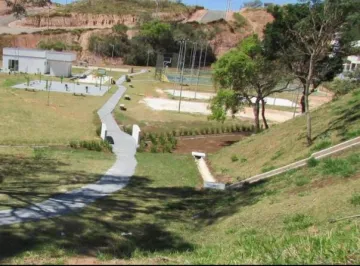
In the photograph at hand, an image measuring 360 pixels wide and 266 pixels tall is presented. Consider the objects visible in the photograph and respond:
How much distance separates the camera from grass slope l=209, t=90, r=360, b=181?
16053 mm

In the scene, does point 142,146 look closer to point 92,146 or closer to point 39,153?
point 92,146

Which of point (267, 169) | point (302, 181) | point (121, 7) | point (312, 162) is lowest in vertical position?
point (267, 169)

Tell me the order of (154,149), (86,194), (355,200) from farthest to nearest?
(154,149) → (86,194) → (355,200)

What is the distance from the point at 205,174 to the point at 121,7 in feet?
369

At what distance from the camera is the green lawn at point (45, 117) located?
24.9 metres

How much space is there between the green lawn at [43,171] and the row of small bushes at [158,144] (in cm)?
353

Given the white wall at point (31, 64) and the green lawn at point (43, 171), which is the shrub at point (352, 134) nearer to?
the green lawn at point (43, 171)

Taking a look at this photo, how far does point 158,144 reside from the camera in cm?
2627

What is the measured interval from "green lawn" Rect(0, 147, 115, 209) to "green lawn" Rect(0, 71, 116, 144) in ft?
10.9

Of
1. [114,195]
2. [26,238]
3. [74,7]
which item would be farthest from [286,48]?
[74,7]

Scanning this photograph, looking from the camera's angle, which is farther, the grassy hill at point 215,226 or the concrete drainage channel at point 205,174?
the concrete drainage channel at point 205,174

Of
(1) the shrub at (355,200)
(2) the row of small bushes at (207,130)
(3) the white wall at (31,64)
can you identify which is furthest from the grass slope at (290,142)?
(3) the white wall at (31,64)

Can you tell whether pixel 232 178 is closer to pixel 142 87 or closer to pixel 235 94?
pixel 235 94

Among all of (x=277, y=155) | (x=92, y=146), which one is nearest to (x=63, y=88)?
(x=92, y=146)
